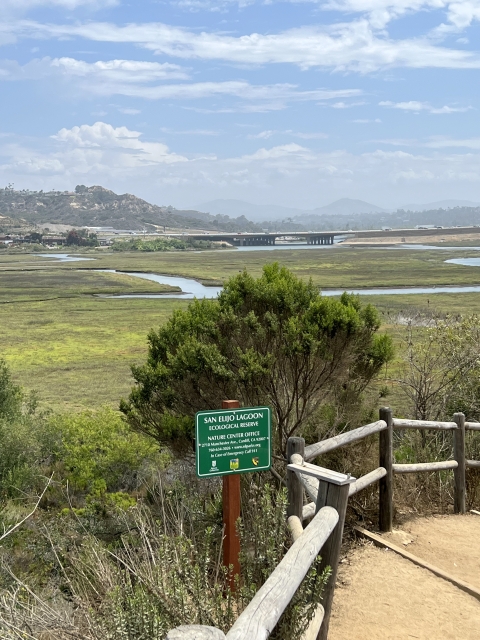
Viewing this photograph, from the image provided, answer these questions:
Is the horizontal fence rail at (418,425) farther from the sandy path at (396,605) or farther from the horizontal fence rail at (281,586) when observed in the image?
the horizontal fence rail at (281,586)

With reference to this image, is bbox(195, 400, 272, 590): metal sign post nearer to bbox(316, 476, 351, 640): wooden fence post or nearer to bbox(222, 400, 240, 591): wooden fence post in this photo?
bbox(222, 400, 240, 591): wooden fence post

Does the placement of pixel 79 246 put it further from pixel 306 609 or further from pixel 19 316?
pixel 306 609

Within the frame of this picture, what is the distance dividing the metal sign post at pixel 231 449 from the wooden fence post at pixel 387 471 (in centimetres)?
197

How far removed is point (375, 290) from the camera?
5912 centimetres

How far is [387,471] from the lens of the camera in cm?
650

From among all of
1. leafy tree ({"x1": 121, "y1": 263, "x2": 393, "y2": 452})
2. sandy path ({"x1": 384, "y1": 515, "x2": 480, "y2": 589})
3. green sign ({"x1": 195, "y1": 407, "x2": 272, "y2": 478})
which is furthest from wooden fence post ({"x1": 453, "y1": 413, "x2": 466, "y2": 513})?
green sign ({"x1": 195, "y1": 407, "x2": 272, "y2": 478})

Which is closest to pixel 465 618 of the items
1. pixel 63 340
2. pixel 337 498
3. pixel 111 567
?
pixel 337 498

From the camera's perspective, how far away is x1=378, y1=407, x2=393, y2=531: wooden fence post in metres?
6.52

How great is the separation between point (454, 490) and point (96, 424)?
31.2 ft

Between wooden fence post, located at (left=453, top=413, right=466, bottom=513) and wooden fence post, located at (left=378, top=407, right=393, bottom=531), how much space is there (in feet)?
3.40

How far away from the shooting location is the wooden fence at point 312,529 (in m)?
2.62

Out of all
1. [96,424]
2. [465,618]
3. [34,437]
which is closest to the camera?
[465,618]

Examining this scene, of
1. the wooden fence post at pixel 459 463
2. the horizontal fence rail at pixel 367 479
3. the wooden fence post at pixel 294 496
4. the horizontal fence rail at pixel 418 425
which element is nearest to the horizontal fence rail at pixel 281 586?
the wooden fence post at pixel 294 496

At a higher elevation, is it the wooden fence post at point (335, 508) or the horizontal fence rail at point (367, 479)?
the wooden fence post at point (335, 508)
